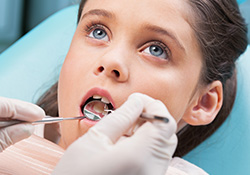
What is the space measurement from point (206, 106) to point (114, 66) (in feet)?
1.49

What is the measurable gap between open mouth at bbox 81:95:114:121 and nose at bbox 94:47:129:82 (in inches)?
2.9

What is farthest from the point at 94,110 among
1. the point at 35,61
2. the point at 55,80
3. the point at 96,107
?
the point at 35,61

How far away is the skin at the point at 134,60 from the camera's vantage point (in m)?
1.05

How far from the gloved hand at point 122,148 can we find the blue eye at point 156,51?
0.34m

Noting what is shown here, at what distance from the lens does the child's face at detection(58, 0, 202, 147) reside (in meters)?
1.04

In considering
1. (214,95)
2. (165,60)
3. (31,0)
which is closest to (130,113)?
(165,60)

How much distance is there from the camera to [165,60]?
1.12 m

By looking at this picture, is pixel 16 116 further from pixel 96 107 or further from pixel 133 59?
pixel 133 59

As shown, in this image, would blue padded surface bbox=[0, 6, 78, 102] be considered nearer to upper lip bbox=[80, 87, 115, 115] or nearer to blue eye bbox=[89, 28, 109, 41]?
blue eye bbox=[89, 28, 109, 41]

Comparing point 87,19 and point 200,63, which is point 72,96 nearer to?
point 87,19

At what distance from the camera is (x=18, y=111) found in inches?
33.3

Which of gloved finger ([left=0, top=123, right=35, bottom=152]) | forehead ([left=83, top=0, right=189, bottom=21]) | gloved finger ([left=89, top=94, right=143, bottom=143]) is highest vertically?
forehead ([left=83, top=0, right=189, bottom=21])

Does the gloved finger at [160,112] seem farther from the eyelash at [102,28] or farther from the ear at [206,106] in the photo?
the ear at [206,106]

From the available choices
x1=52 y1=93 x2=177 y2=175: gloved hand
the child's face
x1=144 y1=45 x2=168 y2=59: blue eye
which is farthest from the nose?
x1=52 y1=93 x2=177 y2=175: gloved hand
